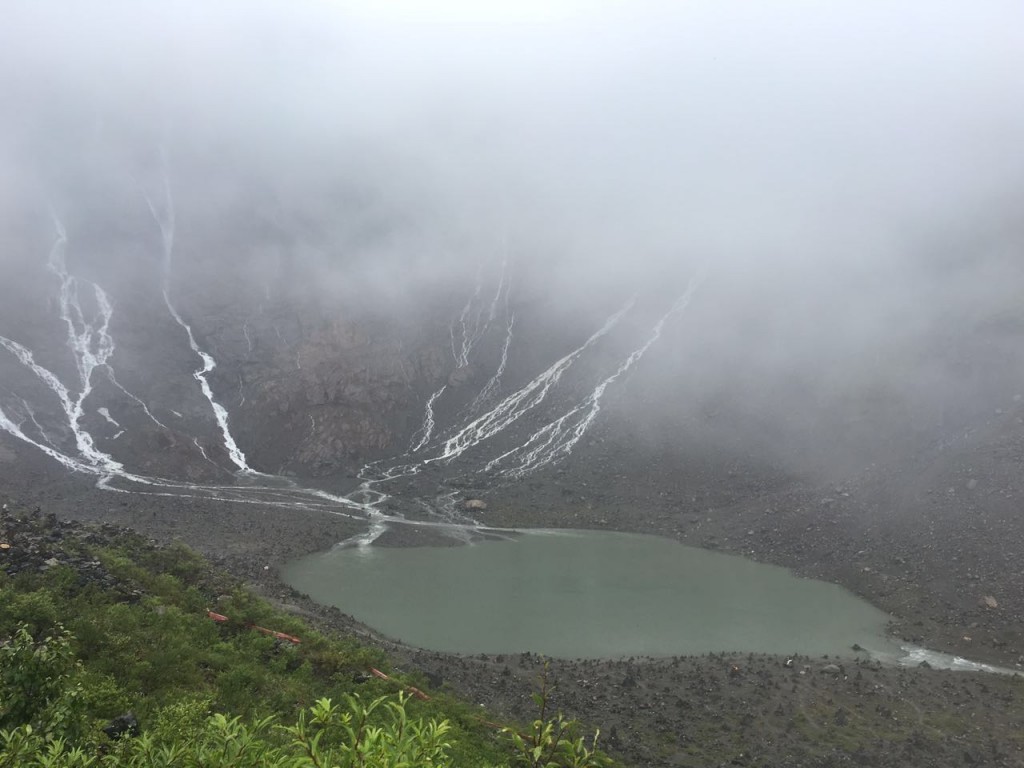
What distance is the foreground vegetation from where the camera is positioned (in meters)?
3.58

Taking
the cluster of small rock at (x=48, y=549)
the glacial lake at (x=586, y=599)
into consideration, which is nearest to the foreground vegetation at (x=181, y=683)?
the cluster of small rock at (x=48, y=549)

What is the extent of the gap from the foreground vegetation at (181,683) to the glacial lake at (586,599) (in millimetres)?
8547

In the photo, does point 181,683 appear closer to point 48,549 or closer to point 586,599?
point 48,549

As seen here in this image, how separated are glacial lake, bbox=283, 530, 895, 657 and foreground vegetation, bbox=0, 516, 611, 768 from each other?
855 cm

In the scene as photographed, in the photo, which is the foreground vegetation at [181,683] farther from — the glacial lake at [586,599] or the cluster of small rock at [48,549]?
the glacial lake at [586,599]

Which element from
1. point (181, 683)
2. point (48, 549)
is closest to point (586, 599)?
point (181, 683)

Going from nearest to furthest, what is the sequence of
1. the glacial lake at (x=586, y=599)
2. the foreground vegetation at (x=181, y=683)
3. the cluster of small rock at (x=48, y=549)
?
the foreground vegetation at (x=181, y=683), the cluster of small rock at (x=48, y=549), the glacial lake at (x=586, y=599)

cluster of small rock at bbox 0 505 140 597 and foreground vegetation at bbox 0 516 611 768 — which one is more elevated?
cluster of small rock at bbox 0 505 140 597

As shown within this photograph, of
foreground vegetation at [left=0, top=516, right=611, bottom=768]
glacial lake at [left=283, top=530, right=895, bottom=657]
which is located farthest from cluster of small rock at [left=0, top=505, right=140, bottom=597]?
glacial lake at [left=283, top=530, right=895, bottom=657]

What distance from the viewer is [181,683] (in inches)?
438

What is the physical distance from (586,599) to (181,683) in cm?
2023

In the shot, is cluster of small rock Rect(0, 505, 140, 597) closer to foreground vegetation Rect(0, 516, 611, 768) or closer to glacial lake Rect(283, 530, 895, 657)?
foreground vegetation Rect(0, 516, 611, 768)

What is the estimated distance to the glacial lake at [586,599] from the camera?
23.4 metres

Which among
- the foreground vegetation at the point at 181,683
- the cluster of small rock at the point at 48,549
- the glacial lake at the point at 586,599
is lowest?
the foreground vegetation at the point at 181,683
